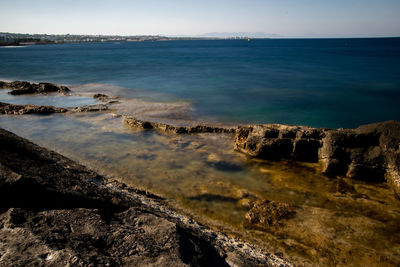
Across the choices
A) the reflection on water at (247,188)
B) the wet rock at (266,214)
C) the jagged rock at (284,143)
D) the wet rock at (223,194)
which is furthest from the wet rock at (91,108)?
the wet rock at (266,214)

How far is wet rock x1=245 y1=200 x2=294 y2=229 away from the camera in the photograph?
6680mm

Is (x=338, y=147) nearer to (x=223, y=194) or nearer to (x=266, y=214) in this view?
(x=266, y=214)

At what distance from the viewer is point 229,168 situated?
9.77 m

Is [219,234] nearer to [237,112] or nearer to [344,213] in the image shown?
[344,213]

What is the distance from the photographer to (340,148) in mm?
9594

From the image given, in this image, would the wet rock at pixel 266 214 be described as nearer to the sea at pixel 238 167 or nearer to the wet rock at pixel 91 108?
the sea at pixel 238 167

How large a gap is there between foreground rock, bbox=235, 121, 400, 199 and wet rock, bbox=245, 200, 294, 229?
3.18 m

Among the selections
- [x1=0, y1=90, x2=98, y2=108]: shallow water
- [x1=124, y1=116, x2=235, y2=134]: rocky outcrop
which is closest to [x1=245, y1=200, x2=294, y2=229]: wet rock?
[x1=124, y1=116, x2=235, y2=134]: rocky outcrop

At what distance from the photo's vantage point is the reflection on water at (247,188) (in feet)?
20.0

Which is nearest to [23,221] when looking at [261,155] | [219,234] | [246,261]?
[246,261]

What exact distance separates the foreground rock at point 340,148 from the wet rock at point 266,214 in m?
3.18

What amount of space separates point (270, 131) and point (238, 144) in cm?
145

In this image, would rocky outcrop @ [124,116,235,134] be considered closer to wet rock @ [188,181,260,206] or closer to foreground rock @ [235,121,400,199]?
foreground rock @ [235,121,400,199]

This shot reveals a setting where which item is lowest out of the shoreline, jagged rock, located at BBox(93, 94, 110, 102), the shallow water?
the shoreline
